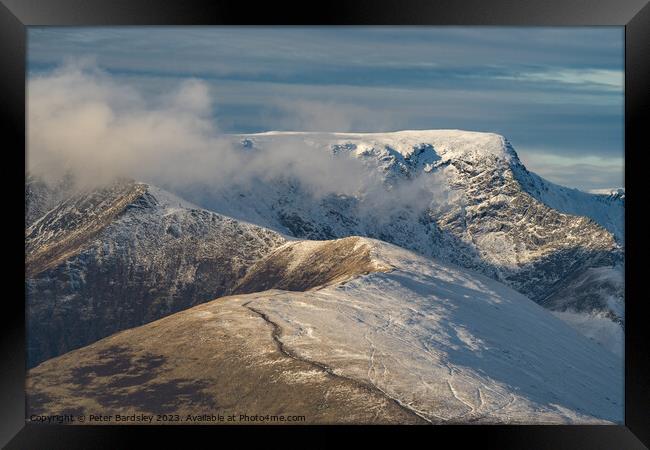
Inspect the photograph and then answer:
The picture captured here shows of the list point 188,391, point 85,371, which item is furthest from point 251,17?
point 85,371

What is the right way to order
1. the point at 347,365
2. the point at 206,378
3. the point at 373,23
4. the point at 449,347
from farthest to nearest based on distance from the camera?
the point at 449,347
the point at 206,378
the point at 347,365
the point at 373,23

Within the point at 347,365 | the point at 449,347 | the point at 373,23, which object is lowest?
the point at 347,365

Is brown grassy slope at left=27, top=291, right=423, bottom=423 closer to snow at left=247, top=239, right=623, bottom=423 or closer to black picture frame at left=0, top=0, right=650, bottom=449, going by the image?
snow at left=247, top=239, right=623, bottom=423

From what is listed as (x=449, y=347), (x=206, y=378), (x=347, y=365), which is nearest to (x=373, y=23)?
(x=347, y=365)

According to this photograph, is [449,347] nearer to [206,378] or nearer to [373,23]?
[206,378]

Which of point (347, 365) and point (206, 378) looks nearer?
point (347, 365)

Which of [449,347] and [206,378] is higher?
[449,347]
